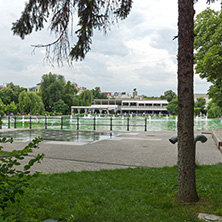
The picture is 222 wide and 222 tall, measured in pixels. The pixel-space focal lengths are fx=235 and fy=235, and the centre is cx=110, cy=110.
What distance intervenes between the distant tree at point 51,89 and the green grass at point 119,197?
77656 mm

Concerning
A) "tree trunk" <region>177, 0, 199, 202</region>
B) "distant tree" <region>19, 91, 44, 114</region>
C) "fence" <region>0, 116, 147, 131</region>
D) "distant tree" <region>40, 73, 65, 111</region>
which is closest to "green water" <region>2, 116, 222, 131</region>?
"fence" <region>0, 116, 147, 131</region>

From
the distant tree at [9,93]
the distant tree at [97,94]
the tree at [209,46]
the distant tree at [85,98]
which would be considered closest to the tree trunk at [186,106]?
the tree at [209,46]

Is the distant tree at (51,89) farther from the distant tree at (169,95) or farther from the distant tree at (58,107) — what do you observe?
the distant tree at (169,95)

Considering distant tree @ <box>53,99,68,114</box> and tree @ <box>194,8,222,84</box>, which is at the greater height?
tree @ <box>194,8,222,84</box>

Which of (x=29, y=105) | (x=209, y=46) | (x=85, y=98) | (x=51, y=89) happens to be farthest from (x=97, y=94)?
(x=209, y=46)

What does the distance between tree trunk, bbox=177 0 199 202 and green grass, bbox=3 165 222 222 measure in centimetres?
31

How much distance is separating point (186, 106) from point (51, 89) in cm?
7978

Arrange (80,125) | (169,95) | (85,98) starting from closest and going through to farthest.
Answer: (80,125) → (85,98) → (169,95)

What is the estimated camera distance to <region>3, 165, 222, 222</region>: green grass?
319 centimetres

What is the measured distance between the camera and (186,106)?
363 cm

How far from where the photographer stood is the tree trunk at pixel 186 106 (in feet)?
11.9

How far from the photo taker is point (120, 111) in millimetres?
102688

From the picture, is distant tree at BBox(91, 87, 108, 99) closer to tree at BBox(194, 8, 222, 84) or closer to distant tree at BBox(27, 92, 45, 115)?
distant tree at BBox(27, 92, 45, 115)

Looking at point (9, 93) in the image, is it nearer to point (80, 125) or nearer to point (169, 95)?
point (80, 125)
